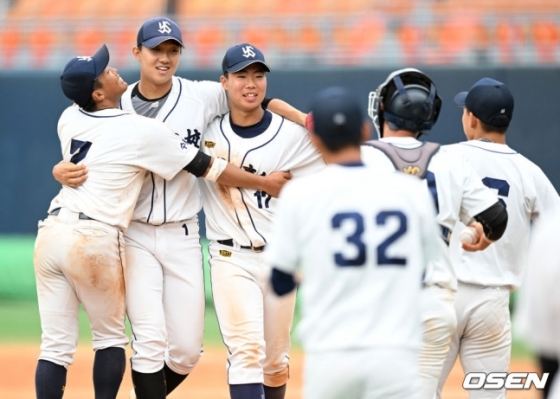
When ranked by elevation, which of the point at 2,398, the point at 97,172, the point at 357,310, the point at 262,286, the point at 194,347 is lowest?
the point at 2,398

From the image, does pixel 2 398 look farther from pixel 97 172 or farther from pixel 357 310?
pixel 357 310

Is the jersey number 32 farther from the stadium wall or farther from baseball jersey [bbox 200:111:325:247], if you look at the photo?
the stadium wall

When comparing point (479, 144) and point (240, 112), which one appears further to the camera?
point (240, 112)

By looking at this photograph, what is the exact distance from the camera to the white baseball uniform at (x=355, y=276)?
11.3ft

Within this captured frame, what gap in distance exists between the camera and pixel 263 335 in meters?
5.68

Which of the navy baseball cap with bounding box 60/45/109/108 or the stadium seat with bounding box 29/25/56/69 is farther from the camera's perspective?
the stadium seat with bounding box 29/25/56/69

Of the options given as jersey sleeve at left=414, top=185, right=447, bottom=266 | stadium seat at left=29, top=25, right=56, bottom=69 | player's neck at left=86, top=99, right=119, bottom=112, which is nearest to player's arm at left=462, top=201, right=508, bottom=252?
jersey sleeve at left=414, top=185, right=447, bottom=266

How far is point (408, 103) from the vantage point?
14.9 feet

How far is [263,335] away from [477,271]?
4.59 ft

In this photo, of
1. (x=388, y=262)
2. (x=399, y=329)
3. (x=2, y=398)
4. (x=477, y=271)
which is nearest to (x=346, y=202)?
(x=388, y=262)

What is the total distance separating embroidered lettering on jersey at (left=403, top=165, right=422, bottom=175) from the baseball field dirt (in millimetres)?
3634

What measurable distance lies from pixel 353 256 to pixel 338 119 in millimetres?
542

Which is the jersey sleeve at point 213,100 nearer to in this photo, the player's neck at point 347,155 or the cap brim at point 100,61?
the cap brim at point 100,61

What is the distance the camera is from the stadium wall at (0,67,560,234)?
43.0 feet
